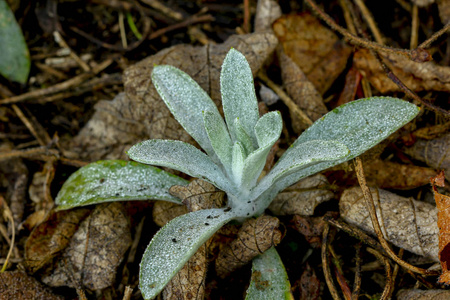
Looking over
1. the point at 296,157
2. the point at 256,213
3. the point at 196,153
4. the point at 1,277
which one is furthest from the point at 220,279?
the point at 1,277

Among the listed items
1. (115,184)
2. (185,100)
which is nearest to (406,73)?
(185,100)

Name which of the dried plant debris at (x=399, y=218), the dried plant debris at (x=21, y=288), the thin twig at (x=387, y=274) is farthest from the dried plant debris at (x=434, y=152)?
the dried plant debris at (x=21, y=288)

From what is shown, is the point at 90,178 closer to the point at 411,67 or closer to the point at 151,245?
the point at 151,245

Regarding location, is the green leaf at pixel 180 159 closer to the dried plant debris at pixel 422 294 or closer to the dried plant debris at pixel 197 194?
the dried plant debris at pixel 197 194

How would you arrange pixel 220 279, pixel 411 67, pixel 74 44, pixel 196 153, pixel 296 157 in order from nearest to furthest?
pixel 296 157 < pixel 196 153 < pixel 220 279 < pixel 411 67 < pixel 74 44

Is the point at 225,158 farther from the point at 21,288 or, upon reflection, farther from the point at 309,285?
Answer: the point at 21,288

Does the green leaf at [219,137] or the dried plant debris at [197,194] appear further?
the dried plant debris at [197,194]
